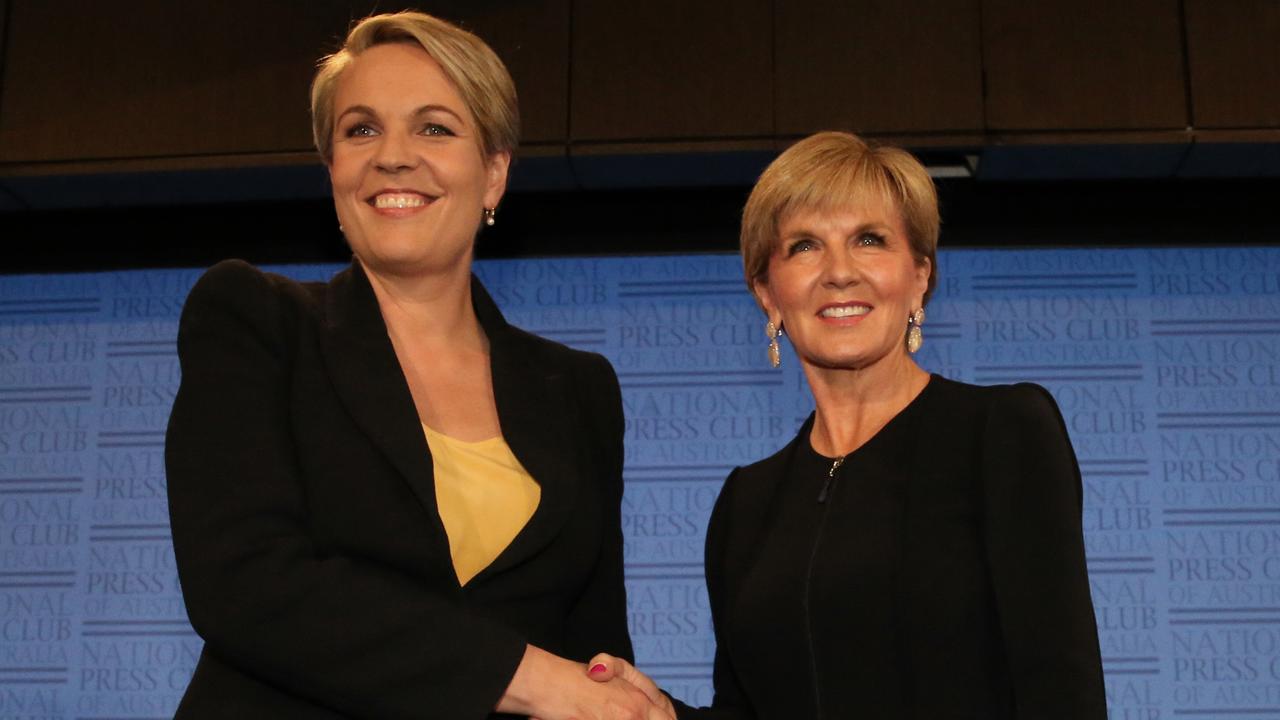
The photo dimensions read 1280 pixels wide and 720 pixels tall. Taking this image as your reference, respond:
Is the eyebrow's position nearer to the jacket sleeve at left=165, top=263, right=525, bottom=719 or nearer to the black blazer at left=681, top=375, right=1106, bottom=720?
the jacket sleeve at left=165, top=263, right=525, bottom=719

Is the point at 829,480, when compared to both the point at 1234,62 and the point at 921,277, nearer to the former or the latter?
the point at 921,277

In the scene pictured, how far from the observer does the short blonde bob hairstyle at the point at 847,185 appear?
5.75ft

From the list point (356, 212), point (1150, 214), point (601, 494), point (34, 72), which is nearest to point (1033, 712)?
point (601, 494)

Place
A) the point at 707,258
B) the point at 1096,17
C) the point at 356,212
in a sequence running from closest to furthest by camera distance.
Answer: the point at 356,212
the point at 1096,17
the point at 707,258

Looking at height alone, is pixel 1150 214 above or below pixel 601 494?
above

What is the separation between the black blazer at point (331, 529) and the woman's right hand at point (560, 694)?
0.03 meters

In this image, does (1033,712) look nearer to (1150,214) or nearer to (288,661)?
(288,661)

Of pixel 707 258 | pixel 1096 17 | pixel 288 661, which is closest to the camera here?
pixel 288 661

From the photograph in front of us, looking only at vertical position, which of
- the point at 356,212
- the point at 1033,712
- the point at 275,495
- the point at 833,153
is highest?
the point at 833,153

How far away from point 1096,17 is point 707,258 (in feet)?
4.17

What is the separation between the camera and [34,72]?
3.77 m

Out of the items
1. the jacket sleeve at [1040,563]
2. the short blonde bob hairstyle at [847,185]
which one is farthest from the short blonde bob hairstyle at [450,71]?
the jacket sleeve at [1040,563]

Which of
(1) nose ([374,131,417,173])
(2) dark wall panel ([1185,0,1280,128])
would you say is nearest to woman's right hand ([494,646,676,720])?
(1) nose ([374,131,417,173])

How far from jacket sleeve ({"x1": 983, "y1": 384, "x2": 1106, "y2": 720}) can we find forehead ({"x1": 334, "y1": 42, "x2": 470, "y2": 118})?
0.82 m
